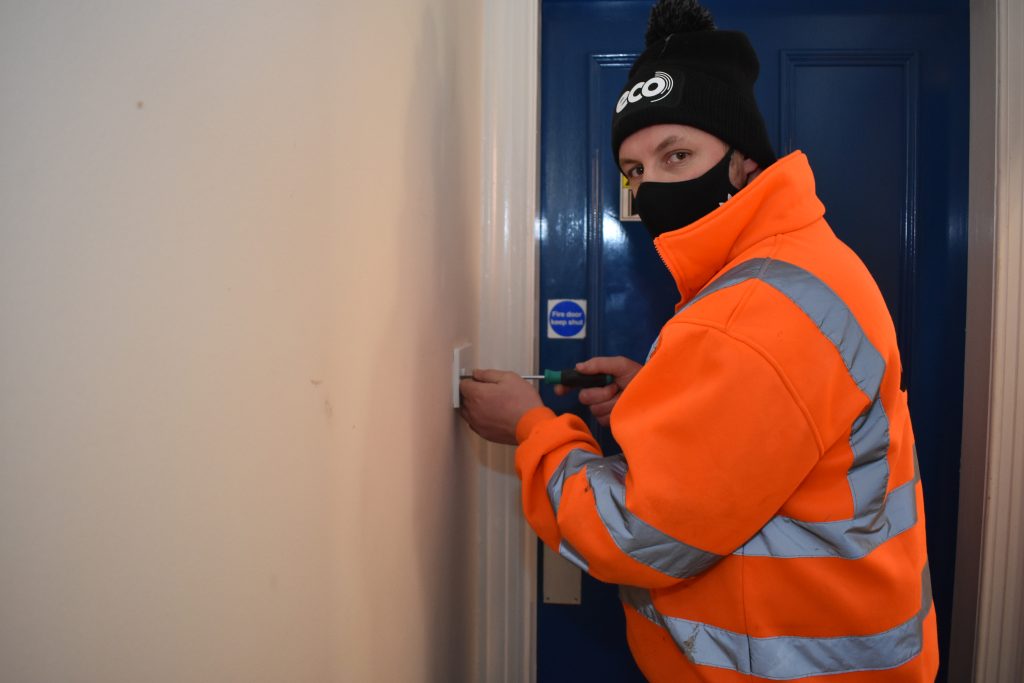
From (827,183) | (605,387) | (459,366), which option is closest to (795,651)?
(605,387)

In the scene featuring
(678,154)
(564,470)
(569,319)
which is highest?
(678,154)

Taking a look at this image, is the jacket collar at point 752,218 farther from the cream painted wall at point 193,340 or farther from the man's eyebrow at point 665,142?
the cream painted wall at point 193,340

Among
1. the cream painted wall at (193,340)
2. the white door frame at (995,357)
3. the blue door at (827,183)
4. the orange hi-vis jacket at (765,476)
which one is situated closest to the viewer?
the cream painted wall at (193,340)

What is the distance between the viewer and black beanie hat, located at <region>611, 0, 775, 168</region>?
2.84 ft

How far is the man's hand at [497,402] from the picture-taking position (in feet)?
3.15

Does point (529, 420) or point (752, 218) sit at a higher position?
point (752, 218)

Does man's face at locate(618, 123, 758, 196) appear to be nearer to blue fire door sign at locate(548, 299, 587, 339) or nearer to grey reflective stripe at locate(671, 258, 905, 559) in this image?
grey reflective stripe at locate(671, 258, 905, 559)

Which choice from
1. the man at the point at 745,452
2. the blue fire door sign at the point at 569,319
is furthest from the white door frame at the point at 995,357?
the blue fire door sign at the point at 569,319

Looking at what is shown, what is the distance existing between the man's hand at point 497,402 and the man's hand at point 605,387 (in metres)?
0.17

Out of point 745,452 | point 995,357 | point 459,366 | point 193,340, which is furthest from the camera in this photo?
point 995,357

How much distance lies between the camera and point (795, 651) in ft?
2.43

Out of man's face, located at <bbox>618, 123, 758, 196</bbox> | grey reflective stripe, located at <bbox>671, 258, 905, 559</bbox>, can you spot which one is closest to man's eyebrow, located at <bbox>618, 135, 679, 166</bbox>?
man's face, located at <bbox>618, 123, 758, 196</bbox>

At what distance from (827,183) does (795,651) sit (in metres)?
1.06

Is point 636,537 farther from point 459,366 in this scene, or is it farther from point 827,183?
point 827,183
